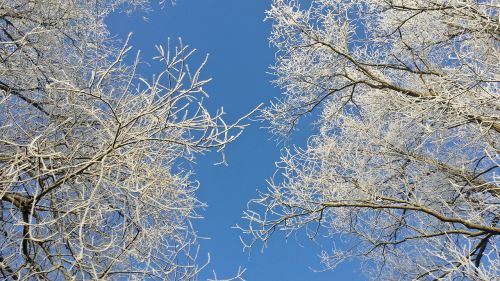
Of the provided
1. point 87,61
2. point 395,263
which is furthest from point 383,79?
point 87,61

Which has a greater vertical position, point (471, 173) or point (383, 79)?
point (383, 79)

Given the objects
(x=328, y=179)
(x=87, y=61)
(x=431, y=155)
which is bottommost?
(x=328, y=179)

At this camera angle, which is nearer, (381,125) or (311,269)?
(311,269)

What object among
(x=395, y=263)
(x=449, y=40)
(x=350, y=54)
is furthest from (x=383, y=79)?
(x=395, y=263)

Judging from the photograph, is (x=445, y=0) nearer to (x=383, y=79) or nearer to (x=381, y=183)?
(x=383, y=79)

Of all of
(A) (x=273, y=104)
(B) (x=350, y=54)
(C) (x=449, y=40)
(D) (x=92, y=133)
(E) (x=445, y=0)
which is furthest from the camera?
(A) (x=273, y=104)

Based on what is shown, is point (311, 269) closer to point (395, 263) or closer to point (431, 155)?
point (395, 263)

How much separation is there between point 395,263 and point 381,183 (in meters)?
1.24

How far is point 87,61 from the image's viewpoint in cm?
731

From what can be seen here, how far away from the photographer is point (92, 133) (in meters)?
5.44

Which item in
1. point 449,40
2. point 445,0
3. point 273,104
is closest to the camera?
point 445,0

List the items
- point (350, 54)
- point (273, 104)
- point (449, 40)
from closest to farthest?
point (449, 40) < point (350, 54) < point (273, 104)

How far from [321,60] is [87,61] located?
344 cm

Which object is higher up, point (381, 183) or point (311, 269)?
point (381, 183)
